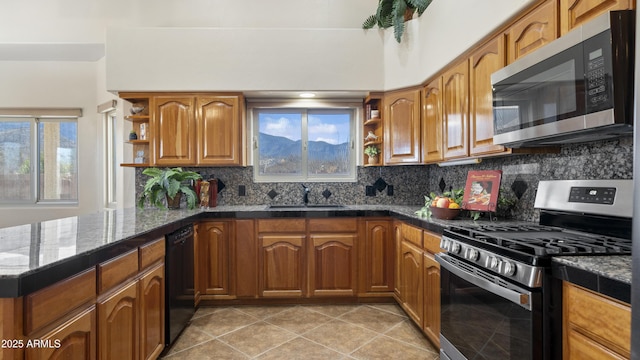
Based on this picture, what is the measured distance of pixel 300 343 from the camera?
2383mm

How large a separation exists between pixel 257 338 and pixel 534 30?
2.62m

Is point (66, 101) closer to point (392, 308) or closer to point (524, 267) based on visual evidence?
point (392, 308)

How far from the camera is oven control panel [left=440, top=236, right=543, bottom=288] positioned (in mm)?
1188

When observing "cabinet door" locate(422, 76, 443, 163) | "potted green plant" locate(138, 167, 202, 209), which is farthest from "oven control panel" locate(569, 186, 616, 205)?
"potted green plant" locate(138, 167, 202, 209)

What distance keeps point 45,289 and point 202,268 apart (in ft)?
6.54

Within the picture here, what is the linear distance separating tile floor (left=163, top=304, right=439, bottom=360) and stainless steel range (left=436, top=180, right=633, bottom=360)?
0.57 metres

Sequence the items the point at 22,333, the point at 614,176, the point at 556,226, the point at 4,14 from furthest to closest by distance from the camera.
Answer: the point at 4,14, the point at 556,226, the point at 614,176, the point at 22,333

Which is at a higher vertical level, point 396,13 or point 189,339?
point 396,13

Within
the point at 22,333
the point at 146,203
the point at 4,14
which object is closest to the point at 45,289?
the point at 22,333

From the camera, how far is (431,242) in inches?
86.7

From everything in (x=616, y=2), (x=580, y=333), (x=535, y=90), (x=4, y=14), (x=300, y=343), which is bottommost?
(x=300, y=343)

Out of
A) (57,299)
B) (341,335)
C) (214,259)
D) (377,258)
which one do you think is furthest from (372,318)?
(57,299)

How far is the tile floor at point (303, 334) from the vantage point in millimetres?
2244

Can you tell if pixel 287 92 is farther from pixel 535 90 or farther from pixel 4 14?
pixel 4 14
